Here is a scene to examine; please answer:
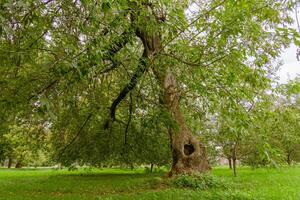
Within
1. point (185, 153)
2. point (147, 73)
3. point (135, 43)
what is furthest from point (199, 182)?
point (135, 43)

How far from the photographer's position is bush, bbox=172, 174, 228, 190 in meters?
12.3

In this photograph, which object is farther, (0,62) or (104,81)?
(104,81)

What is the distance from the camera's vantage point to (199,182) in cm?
1245

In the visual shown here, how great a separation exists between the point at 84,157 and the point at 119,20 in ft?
40.1

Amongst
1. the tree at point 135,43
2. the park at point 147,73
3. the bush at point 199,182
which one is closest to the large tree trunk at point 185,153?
the park at point 147,73

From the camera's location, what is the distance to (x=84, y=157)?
56.4 feet

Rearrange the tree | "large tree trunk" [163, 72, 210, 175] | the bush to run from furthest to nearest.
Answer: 1. "large tree trunk" [163, 72, 210, 175]
2. the bush
3. the tree

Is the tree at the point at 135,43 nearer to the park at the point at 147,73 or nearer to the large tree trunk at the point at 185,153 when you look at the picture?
the park at the point at 147,73

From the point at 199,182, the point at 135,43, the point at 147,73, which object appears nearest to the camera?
the point at 135,43

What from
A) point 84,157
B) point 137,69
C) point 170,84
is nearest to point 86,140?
point 84,157

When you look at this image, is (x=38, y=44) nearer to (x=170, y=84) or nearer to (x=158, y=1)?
(x=158, y=1)

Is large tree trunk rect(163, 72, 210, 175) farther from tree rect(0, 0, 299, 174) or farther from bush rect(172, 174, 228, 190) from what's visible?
tree rect(0, 0, 299, 174)

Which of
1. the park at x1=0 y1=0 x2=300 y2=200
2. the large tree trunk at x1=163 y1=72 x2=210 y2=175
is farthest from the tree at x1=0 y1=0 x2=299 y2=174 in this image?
the large tree trunk at x1=163 y1=72 x2=210 y2=175

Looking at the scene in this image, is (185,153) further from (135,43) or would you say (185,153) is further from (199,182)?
(135,43)
